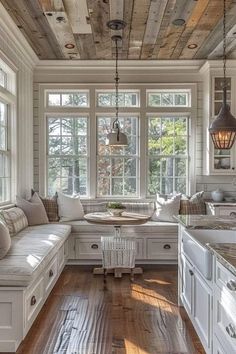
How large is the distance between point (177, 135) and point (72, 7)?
2.80 meters

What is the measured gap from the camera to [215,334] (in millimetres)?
2006

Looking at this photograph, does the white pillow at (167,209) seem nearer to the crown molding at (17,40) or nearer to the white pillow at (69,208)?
the white pillow at (69,208)

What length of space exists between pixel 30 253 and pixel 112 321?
0.96 metres

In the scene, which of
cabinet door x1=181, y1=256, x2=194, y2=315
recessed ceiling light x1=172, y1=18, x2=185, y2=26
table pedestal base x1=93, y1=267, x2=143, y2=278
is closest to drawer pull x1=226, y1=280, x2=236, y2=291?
cabinet door x1=181, y1=256, x2=194, y2=315

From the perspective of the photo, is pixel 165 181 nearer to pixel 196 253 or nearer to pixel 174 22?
pixel 174 22

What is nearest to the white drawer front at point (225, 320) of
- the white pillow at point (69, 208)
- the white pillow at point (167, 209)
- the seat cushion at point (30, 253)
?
the seat cushion at point (30, 253)

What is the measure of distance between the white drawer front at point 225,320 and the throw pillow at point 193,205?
3.23 meters

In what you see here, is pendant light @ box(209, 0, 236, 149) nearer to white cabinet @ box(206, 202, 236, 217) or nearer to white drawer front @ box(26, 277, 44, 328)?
white drawer front @ box(26, 277, 44, 328)

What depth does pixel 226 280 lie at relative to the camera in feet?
5.89

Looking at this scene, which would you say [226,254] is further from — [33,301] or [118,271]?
[118,271]

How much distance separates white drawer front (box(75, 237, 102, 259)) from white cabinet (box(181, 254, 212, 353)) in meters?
1.97

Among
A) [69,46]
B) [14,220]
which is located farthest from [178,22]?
[14,220]

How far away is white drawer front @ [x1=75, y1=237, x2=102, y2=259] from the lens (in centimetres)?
493

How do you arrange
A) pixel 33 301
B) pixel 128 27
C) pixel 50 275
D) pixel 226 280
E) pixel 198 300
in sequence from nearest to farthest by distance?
pixel 226 280 → pixel 198 300 → pixel 33 301 → pixel 50 275 → pixel 128 27
